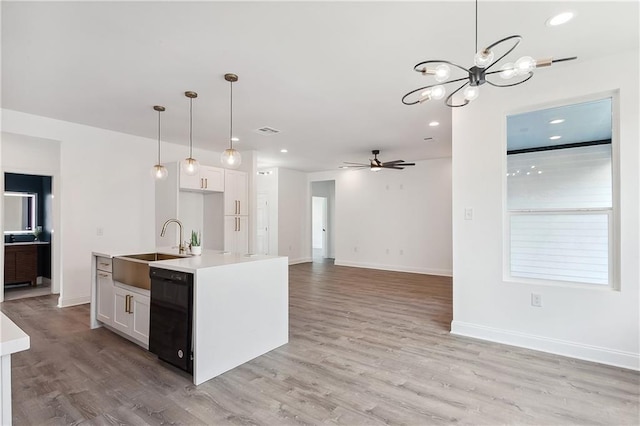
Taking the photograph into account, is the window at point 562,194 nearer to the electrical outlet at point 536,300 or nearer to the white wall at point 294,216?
the electrical outlet at point 536,300

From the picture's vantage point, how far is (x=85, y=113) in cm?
430

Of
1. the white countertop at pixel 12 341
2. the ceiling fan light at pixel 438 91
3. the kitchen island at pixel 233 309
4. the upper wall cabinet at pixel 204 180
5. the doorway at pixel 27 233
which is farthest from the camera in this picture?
the doorway at pixel 27 233

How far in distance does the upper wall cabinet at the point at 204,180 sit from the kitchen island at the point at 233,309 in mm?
2432

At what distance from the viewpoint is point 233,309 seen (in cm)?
279

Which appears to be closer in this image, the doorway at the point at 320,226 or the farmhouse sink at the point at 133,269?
the farmhouse sink at the point at 133,269

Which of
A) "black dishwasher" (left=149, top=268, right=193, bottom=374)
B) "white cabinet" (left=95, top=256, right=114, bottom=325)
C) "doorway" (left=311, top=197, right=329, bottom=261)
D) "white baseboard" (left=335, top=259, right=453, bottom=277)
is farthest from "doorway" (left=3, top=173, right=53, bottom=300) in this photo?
"doorway" (left=311, top=197, right=329, bottom=261)

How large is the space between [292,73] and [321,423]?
291 cm

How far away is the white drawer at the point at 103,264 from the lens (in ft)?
11.8

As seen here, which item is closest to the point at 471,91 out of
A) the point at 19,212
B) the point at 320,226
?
the point at 19,212

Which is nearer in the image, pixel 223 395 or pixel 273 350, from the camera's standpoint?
pixel 223 395

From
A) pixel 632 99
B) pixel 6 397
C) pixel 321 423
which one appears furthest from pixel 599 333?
pixel 6 397

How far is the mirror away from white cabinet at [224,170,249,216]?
13.0 ft

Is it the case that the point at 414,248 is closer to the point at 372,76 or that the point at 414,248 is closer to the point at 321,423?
the point at 372,76

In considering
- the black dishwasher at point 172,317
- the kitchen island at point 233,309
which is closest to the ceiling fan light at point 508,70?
the kitchen island at point 233,309
